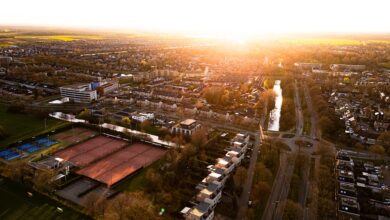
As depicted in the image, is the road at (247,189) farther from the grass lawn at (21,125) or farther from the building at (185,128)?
the grass lawn at (21,125)

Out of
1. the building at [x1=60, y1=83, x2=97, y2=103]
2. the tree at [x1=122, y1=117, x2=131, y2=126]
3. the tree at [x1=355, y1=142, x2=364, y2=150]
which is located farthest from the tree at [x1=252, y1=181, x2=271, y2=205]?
the building at [x1=60, y1=83, x2=97, y2=103]

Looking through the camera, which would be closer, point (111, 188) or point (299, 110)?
point (111, 188)

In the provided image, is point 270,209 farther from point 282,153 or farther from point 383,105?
point 383,105

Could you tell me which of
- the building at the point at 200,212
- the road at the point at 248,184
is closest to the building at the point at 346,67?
the road at the point at 248,184

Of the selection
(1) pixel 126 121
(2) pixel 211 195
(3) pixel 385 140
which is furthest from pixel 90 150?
(3) pixel 385 140

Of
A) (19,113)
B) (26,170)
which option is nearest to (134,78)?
(19,113)
